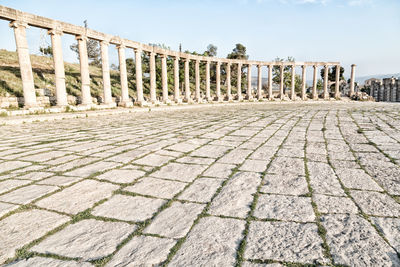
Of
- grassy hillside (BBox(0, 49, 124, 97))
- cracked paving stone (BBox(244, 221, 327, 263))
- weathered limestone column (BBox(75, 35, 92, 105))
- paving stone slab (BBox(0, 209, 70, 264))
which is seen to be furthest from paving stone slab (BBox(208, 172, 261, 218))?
grassy hillside (BBox(0, 49, 124, 97))

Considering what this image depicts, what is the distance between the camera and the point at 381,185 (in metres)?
2.95

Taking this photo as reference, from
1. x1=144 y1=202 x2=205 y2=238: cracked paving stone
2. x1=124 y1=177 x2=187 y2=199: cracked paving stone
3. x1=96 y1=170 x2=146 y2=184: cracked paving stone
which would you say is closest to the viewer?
x1=144 y1=202 x2=205 y2=238: cracked paving stone

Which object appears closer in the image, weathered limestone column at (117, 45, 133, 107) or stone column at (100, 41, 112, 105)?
stone column at (100, 41, 112, 105)

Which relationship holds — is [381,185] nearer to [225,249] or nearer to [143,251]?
[225,249]

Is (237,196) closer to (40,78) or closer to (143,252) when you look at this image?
(143,252)

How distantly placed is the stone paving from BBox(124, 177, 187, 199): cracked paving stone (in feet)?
0.04

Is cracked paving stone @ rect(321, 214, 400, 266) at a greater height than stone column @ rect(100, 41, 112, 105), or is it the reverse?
Result: stone column @ rect(100, 41, 112, 105)

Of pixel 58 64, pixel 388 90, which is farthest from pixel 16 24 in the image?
pixel 388 90

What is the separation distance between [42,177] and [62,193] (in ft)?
2.60

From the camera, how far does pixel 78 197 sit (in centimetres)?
263

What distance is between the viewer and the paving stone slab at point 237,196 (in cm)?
234

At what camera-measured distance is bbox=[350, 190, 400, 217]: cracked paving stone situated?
2.29 m

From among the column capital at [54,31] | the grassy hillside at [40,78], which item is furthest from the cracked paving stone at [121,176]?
the grassy hillside at [40,78]

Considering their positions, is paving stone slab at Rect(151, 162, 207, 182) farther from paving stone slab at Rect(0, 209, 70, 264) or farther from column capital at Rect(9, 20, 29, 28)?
column capital at Rect(9, 20, 29, 28)
